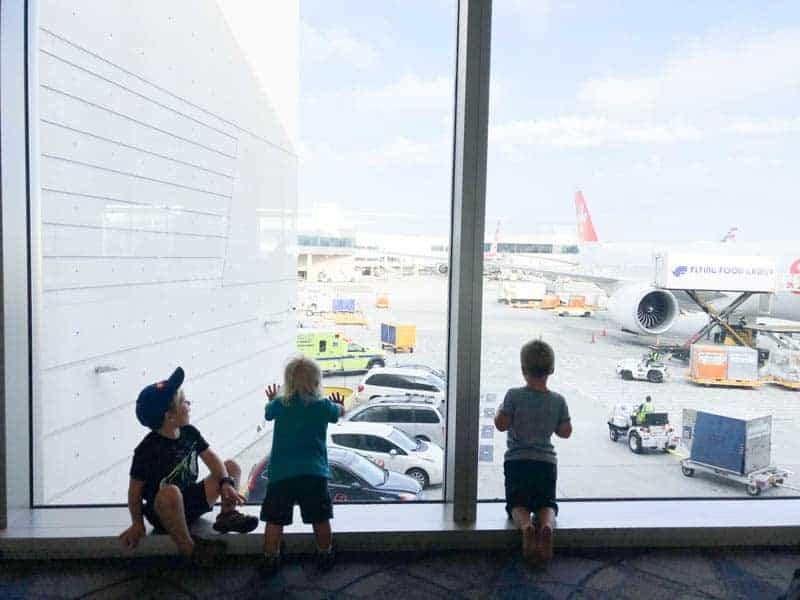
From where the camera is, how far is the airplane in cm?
238

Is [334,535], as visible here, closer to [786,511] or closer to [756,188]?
[786,511]

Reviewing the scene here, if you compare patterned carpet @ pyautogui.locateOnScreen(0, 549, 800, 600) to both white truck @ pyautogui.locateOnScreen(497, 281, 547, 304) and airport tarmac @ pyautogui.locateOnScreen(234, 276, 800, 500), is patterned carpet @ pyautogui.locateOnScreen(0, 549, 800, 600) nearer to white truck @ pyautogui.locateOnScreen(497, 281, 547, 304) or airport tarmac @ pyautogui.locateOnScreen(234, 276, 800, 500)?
airport tarmac @ pyautogui.locateOnScreen(234, 276, 800, 500)

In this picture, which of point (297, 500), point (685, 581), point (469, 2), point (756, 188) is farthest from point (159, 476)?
point (756, 188)

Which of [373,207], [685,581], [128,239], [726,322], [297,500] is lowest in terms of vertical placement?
[685,581]

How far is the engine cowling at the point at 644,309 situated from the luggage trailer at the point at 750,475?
1.79 ft

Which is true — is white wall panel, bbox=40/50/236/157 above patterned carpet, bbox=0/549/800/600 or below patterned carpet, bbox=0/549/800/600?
above

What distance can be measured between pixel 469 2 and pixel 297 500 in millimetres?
1677

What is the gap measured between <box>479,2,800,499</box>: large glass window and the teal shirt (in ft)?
2.25

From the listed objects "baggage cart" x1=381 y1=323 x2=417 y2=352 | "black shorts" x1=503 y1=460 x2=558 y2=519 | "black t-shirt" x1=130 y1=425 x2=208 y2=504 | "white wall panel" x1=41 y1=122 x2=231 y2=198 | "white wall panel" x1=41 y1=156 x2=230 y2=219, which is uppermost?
"white wall panel" x1=41 y1=122 x2=231 y2=198

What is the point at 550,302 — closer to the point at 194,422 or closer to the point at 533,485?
the point at 533,485

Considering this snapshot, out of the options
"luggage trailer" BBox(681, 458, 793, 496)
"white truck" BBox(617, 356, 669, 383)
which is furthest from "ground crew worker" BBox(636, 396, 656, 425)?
"luggage trailer" BBox(681, 458, 793, 496)

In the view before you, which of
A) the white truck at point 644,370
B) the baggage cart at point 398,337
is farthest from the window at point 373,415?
the white truck at point 644,370

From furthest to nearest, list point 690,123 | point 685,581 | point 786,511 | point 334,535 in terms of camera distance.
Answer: point 690,123 → point 786,511 → point 334,535 → point 685,581

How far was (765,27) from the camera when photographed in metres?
2.36
